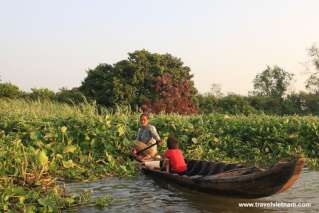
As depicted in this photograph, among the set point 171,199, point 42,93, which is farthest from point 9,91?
point 171,199

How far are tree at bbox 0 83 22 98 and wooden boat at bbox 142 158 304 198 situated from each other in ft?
83.3

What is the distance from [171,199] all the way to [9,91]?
2613 centimetres

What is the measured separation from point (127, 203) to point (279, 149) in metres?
7.86

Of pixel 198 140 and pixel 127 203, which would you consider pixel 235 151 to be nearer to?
pixel 198 140

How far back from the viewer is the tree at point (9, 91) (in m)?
32.2

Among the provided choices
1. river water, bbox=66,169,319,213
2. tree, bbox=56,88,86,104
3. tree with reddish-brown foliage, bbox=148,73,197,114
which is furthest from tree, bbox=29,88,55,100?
river water, bbox=66,169,319,213

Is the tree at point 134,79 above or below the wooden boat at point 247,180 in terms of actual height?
above

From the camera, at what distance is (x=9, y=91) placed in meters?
32.8

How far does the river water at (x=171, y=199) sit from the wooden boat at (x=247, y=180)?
14.7 inches

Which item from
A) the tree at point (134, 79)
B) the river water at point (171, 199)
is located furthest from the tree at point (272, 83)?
the river water at point (171, 199)

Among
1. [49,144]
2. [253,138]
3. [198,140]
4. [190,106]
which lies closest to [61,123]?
[49,144]

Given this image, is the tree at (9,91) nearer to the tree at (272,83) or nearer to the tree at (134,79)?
the tree at (134,79)

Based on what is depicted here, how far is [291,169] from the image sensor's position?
682 cm

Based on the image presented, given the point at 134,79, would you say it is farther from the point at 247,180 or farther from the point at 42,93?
the point at 247,180
